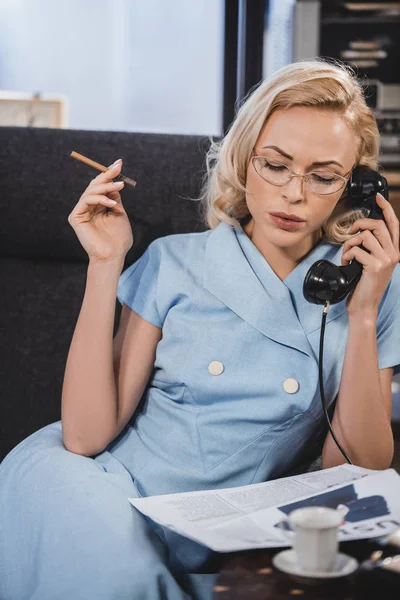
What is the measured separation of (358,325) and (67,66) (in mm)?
2471

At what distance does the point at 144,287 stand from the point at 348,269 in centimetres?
35

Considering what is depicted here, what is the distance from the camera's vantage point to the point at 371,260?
1.27m

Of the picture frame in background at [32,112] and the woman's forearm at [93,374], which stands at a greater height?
the picture frame in background at [32,112]

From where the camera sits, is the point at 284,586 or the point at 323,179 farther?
the point at 323,179

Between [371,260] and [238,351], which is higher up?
[371,260]

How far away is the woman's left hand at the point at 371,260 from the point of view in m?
1.27

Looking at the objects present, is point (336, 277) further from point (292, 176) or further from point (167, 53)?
point (167, 53)

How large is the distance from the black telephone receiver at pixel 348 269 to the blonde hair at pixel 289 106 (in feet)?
0.18

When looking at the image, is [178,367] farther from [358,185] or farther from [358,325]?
[358,185]

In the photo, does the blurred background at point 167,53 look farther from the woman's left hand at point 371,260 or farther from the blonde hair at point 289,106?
the woman's left hand at point 371,260

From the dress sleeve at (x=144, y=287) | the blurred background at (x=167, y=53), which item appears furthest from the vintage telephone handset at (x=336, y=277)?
the blurred background at (x=167, y=53)

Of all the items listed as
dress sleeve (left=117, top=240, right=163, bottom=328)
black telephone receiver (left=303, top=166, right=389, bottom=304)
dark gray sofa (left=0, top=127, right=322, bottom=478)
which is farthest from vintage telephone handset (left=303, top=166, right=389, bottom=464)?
dark gray sofa (left=0, top=127, right=322, bottom=478)

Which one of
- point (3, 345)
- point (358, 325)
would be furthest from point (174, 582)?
point (3, 345)

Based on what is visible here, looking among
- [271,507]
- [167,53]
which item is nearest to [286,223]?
[271,507]
